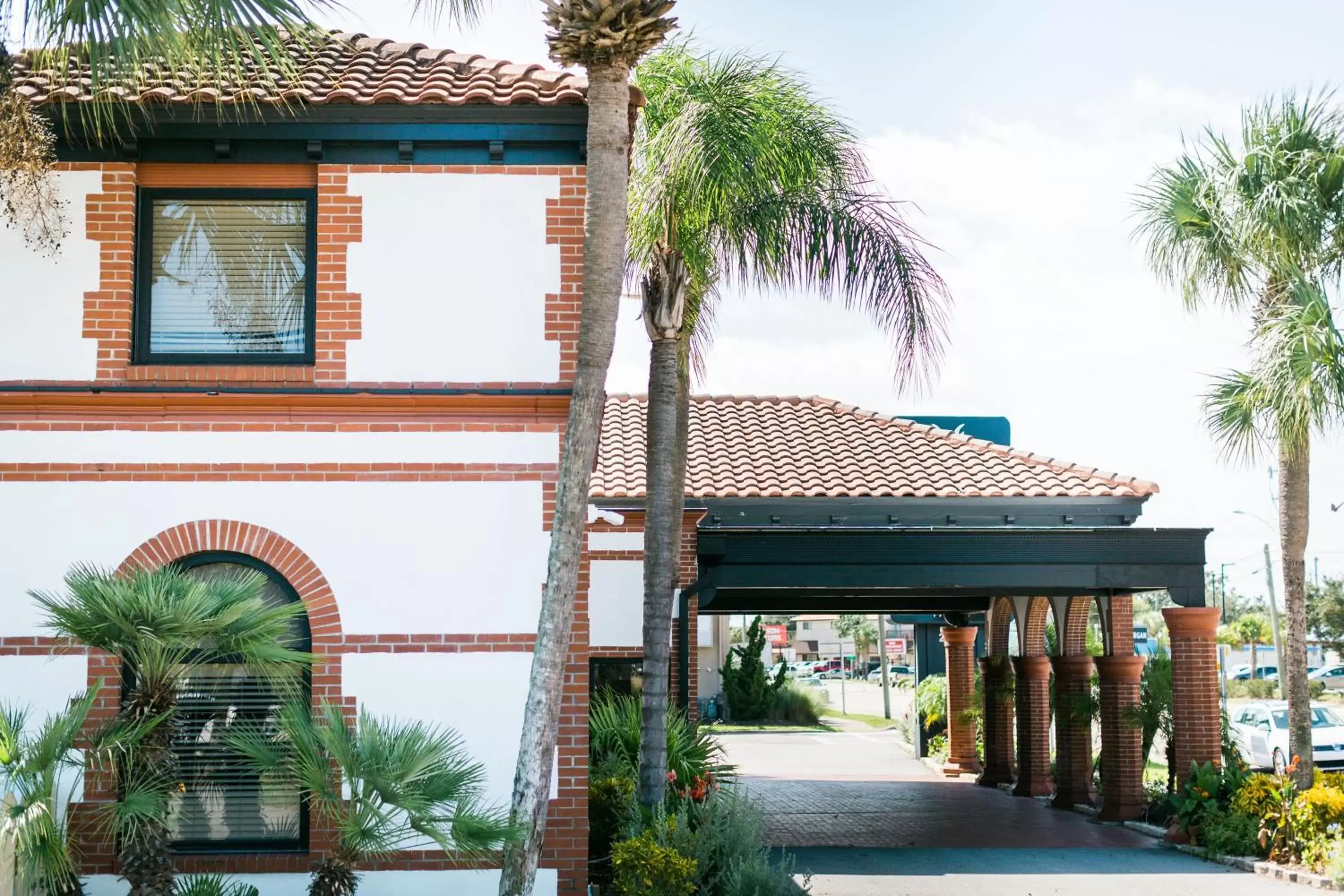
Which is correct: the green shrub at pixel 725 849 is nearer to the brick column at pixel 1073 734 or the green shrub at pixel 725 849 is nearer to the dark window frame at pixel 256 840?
the dark window frame at pixel 256 840

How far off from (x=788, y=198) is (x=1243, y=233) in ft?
19.1

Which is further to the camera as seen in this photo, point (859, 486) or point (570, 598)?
point (859, 486)

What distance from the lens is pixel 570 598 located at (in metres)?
9.69

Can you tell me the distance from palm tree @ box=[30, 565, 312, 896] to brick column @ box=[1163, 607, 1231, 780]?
38.2 feet

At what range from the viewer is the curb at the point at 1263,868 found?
44.8ft

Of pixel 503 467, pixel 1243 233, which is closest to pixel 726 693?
pixel 1243 233

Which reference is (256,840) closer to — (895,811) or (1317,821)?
(1317,821)

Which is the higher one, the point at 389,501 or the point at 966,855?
the point at 389,501

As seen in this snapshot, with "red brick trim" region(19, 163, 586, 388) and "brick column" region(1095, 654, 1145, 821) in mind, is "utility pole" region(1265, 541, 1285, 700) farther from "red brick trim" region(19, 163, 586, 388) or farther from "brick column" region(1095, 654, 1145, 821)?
"red brick trim" region(19, 163, 586, 388)

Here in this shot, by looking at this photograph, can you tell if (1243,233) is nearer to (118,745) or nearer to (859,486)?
(859,486)

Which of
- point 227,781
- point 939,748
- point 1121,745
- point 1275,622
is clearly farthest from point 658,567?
point 1275,622

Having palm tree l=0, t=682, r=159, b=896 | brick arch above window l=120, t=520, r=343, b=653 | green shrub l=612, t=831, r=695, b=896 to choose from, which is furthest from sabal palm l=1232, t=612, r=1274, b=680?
palm tree l=0, t=682, r=159, b=896

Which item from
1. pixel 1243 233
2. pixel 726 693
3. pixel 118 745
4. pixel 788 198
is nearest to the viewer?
pixel 118 745

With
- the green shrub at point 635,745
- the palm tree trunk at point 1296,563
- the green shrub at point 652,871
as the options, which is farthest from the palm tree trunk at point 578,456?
the palm tree trunk at point 1296,563
